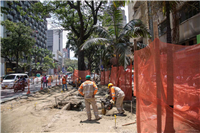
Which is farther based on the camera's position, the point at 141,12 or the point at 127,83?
the point at 141,12

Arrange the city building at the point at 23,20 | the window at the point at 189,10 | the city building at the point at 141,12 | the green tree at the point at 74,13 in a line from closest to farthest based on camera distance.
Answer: the city building at the point at 141,12 → the window at the point at 189,10 → the green tree at the point at 74,13 → the city building at the point at 23,20

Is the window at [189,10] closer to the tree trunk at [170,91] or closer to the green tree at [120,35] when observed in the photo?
the green tree at [120,35]

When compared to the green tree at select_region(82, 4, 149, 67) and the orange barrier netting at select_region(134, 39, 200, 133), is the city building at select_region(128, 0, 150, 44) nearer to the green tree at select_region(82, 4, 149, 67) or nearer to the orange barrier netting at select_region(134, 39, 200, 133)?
the green tree at select_region(82, 4, 149, 67)

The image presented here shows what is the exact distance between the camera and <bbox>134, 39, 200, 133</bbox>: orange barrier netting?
7.66 ft

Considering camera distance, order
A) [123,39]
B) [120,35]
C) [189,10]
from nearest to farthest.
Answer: [120,35] → [123,39] → [189,10]

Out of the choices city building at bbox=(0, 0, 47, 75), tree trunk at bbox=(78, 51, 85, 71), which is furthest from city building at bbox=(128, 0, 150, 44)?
city building at bbox=(0, 0, 47, 75)

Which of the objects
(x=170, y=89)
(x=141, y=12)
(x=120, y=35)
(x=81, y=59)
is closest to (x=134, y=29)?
(x=120, y=35)

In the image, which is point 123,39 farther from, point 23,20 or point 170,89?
point 23,20

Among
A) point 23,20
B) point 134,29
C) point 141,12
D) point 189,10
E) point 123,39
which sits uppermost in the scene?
point 23,20

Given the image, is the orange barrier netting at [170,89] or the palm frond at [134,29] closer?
the orange barrier netting at [170,89]

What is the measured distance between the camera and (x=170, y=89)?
8.83 ft

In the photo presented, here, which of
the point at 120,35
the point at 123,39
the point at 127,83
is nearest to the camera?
the point at 127,83

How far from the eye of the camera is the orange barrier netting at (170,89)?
7.66ft

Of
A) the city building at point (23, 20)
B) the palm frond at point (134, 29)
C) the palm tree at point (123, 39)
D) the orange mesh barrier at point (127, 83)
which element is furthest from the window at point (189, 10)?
the city building at point (23, 20)
